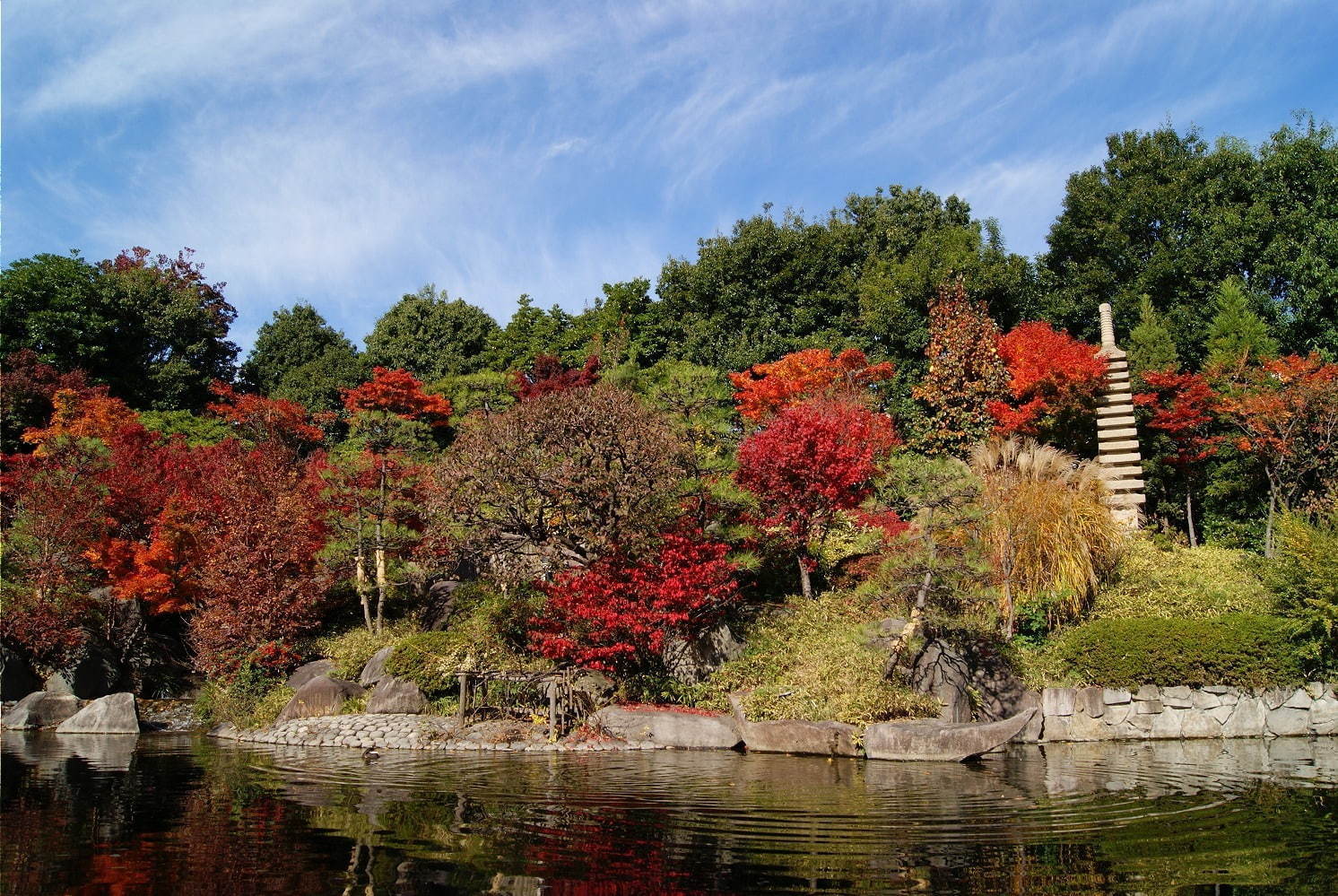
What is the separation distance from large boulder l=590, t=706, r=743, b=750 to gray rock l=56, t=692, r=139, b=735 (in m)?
8.57

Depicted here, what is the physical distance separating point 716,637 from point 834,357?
1156cm

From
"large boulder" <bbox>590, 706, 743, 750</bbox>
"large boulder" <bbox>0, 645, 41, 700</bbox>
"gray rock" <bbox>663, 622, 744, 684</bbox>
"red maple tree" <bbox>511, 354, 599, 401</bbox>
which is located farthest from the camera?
"red maple tree" <bbox>511, 354, 599, 401</bbox>

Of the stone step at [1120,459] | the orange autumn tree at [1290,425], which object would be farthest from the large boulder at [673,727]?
the orange autumn tree at [1290,425]

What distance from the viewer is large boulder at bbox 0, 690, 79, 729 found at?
15648 millimetres

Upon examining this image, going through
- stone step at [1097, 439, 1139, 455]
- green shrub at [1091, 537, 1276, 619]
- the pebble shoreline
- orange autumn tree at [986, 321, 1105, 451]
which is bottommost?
the pebble shoreline

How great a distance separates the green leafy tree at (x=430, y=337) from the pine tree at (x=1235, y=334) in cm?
2250

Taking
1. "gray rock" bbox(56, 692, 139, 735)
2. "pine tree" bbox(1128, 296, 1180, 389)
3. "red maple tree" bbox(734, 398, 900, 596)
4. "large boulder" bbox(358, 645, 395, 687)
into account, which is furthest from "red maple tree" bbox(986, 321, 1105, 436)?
"gray rock" bbox(56, 692, 139, 735)

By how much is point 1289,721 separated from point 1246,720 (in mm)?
576

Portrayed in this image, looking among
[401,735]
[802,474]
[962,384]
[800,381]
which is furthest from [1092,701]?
[800,381]

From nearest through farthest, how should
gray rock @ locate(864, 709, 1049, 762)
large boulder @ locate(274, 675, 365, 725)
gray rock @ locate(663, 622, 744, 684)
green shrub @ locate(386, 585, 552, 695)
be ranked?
gray rock @ locate(864, 709, 1049, 762), gray rock @ locate(663, 622, 744, 684), green shrub @ locate(386, 585, 552, 695), large boulder @ locate(274, 675, 365, 725)

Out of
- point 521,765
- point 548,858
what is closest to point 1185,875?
point 548,858

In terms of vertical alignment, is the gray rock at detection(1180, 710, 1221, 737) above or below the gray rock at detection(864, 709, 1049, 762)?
below

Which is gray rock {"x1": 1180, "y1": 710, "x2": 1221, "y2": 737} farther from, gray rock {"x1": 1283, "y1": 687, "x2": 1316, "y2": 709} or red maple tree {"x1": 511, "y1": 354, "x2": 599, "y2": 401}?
red maple tree {"x1": 511, "y1": 354, "x2": 599, "y2": 401}

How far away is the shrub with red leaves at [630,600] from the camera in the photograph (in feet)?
43.0
